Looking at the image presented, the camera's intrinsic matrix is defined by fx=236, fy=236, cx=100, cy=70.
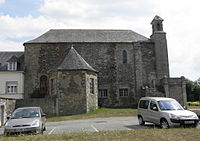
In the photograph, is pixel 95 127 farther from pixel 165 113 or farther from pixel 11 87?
pixel 11 87

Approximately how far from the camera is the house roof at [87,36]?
107 ft

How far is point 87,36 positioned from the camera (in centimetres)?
3388

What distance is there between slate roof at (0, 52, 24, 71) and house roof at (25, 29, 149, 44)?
335 centimetres

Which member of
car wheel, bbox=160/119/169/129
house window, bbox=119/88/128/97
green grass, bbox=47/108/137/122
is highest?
house window, bbox=119/88/128/97

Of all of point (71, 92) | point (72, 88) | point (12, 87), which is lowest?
point (71, 92)

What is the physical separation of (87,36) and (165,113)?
23.5 m

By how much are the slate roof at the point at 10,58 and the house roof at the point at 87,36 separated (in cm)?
335

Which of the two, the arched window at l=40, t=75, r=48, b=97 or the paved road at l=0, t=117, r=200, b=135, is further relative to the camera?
the arched window at l=40, t=75, r=48, b=97

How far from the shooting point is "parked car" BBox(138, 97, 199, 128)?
1162 centimetres

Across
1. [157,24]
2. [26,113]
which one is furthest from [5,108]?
[157,24]

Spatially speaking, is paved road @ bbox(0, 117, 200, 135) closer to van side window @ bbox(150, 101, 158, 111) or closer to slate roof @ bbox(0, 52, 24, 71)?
van side window @ bbox(150, 101, 158, 111)

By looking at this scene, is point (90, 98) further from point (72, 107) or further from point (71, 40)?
point (71, 40)

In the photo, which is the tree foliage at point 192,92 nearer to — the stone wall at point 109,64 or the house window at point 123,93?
the stone wall at point 109,64

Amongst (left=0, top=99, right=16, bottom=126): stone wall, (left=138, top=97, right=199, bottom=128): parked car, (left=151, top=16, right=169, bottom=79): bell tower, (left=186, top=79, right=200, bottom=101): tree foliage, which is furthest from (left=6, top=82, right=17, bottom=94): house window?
(left=186, top=79, right=200, bottom=101): tree foliage
